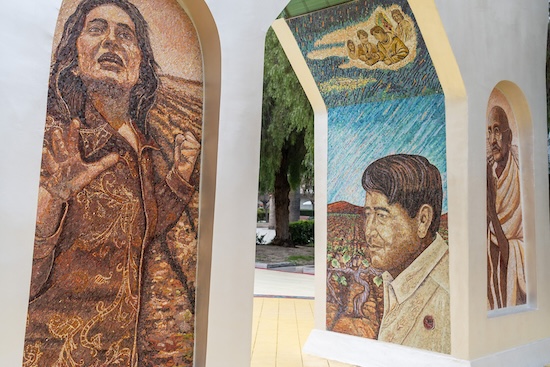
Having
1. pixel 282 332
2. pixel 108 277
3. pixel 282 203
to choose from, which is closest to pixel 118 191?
pixel 108 277

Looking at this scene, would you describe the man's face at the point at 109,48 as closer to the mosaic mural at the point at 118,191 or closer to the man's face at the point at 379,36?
the mosaic mural at the point at 118,191

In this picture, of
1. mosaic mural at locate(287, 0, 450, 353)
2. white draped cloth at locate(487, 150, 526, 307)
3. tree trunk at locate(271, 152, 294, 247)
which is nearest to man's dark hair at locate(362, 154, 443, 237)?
mosaic mural at locate(287, 0, 450, 353)

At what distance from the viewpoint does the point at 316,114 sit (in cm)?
625

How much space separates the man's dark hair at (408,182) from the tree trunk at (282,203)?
987 centimetres

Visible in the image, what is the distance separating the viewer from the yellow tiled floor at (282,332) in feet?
18.0

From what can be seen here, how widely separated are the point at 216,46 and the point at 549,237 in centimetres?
484

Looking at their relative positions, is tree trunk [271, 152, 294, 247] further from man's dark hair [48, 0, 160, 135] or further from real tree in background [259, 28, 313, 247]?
man's dark hair [48, 0, 160, 135]

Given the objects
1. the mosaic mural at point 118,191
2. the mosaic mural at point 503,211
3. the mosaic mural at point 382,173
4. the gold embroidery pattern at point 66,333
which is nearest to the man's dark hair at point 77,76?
the mosaic mural at point 118,191

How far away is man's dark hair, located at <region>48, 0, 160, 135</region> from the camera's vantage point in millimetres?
2424

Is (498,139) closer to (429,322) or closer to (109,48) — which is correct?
(429,322)

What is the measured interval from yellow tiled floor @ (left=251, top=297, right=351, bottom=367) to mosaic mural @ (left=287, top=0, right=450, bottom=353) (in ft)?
1.79

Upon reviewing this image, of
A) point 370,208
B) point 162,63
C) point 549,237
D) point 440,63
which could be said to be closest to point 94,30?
point 162,63

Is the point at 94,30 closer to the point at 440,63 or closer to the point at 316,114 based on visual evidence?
the point at 440,63

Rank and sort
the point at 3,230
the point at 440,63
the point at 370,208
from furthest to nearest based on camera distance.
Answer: the point at 370,208 → the point at 440,63 → the point at 3,230
